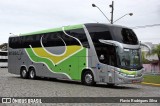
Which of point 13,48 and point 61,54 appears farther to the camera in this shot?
point 13,48

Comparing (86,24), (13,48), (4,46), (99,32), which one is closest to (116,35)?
(99,32)

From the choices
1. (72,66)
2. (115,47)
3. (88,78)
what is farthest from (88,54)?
(115,47)

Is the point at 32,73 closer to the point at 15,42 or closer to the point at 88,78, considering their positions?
the point at 15,42

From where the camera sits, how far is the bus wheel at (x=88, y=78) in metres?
22.8

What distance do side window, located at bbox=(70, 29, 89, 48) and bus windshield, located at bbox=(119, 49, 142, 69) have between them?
269cm

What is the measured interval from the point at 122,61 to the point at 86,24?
12.2ft

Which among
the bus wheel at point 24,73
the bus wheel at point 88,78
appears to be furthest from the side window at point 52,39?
the bus wheel at point 24,73

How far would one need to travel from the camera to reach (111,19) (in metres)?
37.8

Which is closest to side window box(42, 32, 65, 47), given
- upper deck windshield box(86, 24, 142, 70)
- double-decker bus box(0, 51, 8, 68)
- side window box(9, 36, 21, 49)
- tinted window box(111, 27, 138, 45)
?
upper deck windshield box(86, 24, 142, 70)

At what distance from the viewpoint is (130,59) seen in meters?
21.6

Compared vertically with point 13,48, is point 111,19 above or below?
above

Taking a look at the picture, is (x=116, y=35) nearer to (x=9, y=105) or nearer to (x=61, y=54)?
(x=61, y=54)

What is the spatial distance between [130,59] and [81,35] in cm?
368

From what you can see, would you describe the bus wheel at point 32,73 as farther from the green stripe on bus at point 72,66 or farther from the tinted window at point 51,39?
the green stripe on bus at point 72,66
